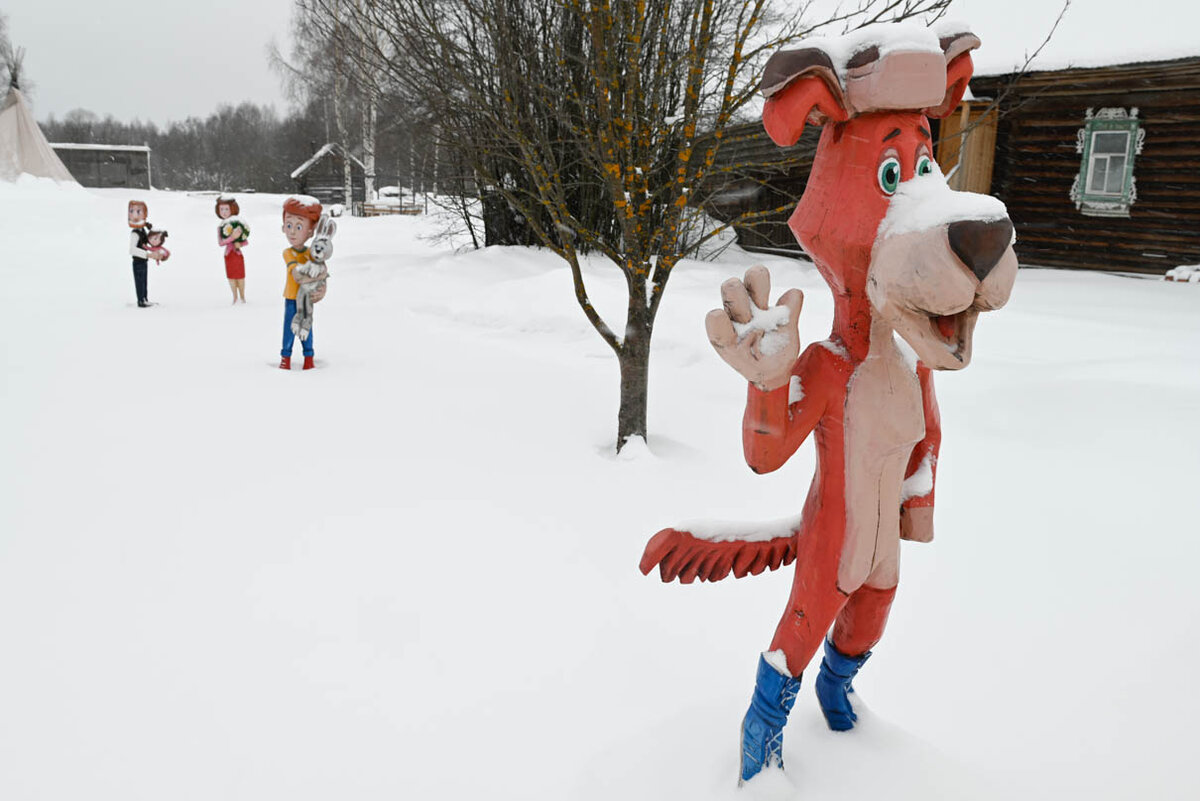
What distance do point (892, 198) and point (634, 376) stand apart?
325 cm

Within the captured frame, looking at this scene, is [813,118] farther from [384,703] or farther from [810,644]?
[384,703]

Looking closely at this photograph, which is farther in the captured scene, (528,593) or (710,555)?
(528,593)

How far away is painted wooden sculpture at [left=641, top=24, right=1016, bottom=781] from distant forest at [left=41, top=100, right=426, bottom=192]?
2907 centimetres

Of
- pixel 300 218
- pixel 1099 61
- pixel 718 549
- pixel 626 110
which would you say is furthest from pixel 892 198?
pixel 1099 61

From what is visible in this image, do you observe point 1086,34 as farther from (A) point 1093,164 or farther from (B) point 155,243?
(B) point 155,243

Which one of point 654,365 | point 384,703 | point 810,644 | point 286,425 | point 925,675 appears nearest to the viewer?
point 810,644

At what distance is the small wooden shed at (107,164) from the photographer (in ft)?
97.4

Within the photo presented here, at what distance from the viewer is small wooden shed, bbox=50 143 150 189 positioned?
29688 mm

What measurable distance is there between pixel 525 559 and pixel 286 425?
8.56 ft

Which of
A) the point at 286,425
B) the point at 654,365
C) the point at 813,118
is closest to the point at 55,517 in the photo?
the point at 286,425

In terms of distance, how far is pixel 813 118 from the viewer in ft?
5.77

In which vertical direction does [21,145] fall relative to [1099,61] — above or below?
below

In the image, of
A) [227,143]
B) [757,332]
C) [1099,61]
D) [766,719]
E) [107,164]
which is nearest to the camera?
[757,332]

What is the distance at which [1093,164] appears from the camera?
1155cm
